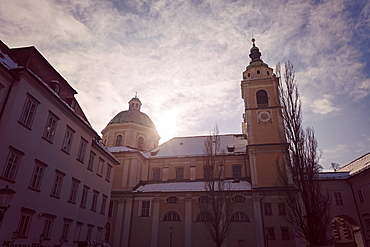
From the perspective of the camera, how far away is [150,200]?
1195 inches

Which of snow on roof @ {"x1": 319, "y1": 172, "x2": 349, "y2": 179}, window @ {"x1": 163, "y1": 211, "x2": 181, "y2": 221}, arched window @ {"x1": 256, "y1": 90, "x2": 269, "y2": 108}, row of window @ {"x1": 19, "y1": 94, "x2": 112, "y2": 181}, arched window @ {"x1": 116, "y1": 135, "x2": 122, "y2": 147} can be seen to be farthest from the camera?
arched window @ {"x1": 116, "y1": 135, "x2": 122, "y2": 147}

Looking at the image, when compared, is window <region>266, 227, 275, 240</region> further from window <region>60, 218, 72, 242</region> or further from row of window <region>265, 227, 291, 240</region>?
window <region>60, 218, 72, 242</region>

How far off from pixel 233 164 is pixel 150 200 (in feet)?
35.8

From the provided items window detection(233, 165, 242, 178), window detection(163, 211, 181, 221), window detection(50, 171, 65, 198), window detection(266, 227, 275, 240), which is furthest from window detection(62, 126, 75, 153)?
window detection(233, 165, 242, 178)

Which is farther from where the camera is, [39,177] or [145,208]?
[145,208]

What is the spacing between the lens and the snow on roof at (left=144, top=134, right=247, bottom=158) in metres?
34.9

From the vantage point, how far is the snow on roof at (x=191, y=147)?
3492 centimetres

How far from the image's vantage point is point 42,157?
1434 cm

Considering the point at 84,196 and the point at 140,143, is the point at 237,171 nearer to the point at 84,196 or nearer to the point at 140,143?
the point at 140,143

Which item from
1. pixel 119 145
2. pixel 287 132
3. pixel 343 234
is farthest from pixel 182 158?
pixel 343 234

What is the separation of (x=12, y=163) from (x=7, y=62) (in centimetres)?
495

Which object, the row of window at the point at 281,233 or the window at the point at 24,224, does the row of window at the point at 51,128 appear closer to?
the window at the point at 24,224

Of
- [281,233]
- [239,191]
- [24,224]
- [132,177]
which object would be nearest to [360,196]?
[281,233]

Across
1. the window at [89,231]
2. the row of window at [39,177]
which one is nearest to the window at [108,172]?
the row of window at [39,177]
